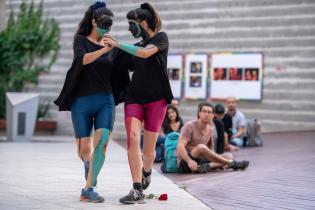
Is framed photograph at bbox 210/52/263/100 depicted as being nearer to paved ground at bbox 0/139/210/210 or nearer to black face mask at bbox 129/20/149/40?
paved ground at bbox 0/139/210/210

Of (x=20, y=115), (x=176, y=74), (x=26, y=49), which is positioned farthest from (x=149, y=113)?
(x=26, y=49)

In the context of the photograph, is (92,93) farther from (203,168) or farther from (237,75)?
(237,75)

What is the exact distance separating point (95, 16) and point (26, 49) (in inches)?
588

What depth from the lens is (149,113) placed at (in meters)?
6.15

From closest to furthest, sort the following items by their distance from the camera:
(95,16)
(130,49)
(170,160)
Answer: (130,49)
(95,16)
(170,160)

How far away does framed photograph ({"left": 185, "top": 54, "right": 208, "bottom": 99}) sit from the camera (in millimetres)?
17578

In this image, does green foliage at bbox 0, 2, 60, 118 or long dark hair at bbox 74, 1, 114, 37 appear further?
green foliage at bbox 0, 2, 60, 118

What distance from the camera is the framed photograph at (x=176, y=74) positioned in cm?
1802

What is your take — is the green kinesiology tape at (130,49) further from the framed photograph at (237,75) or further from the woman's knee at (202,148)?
the framed photograph at (237,75)

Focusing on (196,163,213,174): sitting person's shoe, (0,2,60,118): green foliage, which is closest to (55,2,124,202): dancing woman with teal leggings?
(196,163,213,174): sitting person's shoe

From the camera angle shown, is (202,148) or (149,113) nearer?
(149,113)

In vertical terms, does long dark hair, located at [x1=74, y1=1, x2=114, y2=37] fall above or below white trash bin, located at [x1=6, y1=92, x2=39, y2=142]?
above

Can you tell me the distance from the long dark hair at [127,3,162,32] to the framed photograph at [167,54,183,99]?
38.8ft

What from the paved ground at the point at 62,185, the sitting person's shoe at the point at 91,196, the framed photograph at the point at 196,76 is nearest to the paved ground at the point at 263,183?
the paved ground at the point at 62,185
